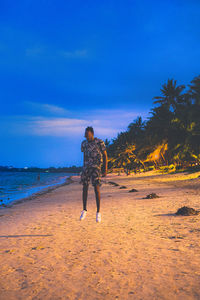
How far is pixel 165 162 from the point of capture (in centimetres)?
2809

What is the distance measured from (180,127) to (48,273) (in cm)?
2309

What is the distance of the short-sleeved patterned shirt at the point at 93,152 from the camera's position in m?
6.65

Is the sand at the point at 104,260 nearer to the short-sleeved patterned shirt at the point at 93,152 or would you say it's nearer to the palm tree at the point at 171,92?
the short-sleeved patterned shirt at the point at 93,152

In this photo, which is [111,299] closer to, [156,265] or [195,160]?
[156,265]

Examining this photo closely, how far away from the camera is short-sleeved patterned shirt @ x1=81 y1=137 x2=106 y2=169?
6.65 meters

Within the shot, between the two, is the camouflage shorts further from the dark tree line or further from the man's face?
the dark tree line

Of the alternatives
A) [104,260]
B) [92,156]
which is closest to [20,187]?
[92,156]

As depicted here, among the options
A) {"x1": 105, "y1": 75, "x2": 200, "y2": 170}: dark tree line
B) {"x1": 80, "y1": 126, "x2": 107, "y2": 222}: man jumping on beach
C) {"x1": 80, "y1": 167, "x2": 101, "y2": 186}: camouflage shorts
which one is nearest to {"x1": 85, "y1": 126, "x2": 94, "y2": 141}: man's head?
{"x1": 80, "y1": 126, "x2": 107, "y2": 222}: man jumping on beach

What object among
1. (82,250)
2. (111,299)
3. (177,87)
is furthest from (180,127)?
(177,87)

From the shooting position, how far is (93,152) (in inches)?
262

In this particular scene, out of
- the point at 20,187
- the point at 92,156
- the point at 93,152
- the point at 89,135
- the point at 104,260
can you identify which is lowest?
the point at 20,187

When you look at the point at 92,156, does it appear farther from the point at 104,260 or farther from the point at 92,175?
the point at 104,260

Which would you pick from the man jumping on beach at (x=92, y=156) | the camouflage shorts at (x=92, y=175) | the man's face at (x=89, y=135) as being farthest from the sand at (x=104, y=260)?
the man's face at (x=89, y=135)

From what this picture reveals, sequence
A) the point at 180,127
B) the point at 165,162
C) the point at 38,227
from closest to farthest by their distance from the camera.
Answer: the point at 38,227 → the point at 180,127 → the point at 165,162
